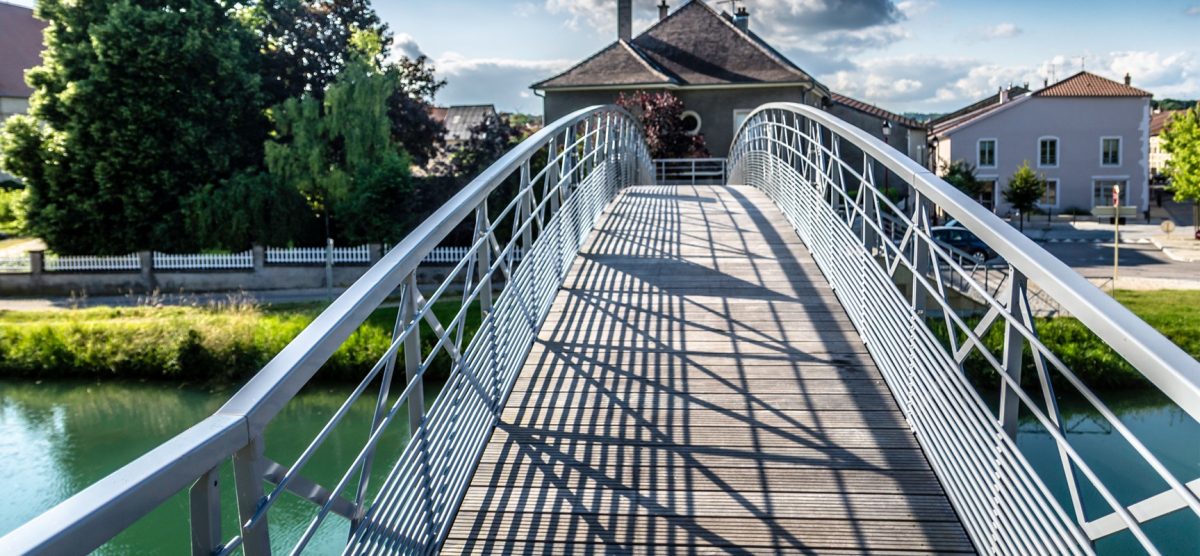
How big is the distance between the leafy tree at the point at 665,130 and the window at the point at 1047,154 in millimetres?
26557

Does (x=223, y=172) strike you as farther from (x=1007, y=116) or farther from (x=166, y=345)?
(x=1007, y=116)

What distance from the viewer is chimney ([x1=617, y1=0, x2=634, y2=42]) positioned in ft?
111

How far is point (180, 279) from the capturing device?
27.7 meters

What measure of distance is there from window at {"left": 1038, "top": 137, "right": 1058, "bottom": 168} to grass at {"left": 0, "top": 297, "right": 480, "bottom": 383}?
36.3m

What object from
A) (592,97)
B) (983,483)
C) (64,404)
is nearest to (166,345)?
(64,404)

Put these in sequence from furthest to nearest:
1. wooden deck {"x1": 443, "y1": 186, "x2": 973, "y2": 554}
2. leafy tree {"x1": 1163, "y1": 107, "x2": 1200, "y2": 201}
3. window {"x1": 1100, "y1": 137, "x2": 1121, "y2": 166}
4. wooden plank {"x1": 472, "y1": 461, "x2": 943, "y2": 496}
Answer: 1. window {"x1": 1100, "y1": 137, "x2": 1121, "y2": 166}
2. leafy tree {"x1": 1163, "y1": 107, "x2": 1200, "y2": 201}
3. wooden plank {"x1": 472, "y1": 461, "x2": 943, "y2": 496}
4. wooden deck {"x1": 443, "y1": 186, "x2": 973, "y2": 554}

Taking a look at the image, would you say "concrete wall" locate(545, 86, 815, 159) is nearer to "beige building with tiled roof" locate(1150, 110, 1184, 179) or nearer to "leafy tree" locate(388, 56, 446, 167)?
"leafy tree" locate(388, 56, 446, 167)

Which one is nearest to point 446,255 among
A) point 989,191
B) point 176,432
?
point 176,432

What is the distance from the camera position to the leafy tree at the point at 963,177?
38.8 m

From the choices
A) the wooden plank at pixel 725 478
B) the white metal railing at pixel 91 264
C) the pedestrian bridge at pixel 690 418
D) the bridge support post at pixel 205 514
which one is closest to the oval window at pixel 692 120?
the white metal railing at pixel 91 264

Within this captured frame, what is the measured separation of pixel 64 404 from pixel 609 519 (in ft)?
59.3

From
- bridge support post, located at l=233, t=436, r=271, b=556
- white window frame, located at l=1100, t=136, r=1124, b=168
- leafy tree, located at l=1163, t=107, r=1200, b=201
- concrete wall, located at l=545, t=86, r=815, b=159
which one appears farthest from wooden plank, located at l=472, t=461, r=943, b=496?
white window frame, located at l=1100, t=136, r=1124, b=168

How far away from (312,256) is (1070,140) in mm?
37496

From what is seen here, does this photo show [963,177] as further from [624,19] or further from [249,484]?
[249,484]
